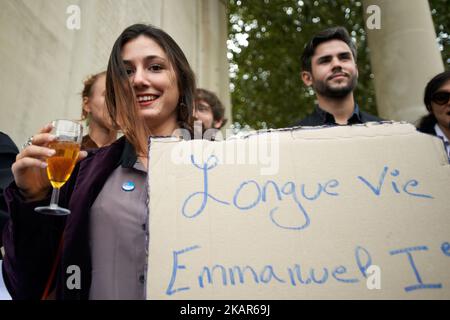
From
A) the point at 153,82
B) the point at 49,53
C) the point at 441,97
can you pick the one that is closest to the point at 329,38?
the point at 441,97

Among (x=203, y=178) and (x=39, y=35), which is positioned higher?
(x=39, y=35)

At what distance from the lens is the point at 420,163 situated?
2.90 ft

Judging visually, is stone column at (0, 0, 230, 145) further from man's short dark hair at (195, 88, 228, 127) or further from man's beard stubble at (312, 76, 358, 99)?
man's beard stubble at (312, 76, 358, 99)

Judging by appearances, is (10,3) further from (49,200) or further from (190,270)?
(190,270)

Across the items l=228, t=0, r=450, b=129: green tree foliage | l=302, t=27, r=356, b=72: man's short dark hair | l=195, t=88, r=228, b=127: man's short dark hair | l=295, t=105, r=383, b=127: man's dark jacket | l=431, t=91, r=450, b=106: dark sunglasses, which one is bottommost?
l=295, t=105, r=383, b=127: man's dark jacket

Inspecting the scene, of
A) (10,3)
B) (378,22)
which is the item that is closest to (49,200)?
(10,3)

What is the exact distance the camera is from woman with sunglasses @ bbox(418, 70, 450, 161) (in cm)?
218

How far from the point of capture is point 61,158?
3.28 ft

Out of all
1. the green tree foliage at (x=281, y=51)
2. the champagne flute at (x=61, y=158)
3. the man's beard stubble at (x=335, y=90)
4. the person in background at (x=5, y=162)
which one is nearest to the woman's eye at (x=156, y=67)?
the champagne flute at (x=61, y=158)

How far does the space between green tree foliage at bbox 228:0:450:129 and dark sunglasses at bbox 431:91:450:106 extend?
248 inches

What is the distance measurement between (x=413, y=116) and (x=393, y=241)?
313cm

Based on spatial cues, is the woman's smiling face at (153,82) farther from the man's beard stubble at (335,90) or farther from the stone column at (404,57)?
the stone column at (404,57)

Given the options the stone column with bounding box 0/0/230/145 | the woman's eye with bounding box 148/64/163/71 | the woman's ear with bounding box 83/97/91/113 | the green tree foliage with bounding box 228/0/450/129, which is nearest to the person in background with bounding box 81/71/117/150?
the woman's ear with bounding box 83/97/91/113

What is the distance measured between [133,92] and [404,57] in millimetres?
3352
